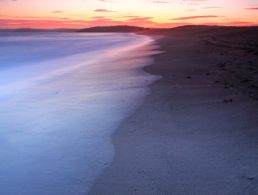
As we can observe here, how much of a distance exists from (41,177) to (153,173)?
1.23 meters

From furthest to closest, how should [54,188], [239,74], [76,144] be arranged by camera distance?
[239,74] → [76,144] → [54,188]

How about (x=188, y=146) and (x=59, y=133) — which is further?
(x=59, y=133)

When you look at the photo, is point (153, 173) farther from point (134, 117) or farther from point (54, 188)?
point (134, 117)

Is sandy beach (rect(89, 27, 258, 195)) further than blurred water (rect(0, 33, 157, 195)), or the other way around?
blurred water (rect(0, 33, 157, 195))

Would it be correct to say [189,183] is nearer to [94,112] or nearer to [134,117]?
[134,117]

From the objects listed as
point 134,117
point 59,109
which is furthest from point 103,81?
point 134,117

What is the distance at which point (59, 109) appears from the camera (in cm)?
640

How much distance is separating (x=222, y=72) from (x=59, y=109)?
557cm

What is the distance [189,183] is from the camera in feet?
11.2

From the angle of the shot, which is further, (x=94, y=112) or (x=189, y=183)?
(x=94, y=112)

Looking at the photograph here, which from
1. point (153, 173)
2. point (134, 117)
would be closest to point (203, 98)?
point (134, 117)

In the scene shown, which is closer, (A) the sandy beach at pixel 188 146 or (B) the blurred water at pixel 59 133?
(A) the sandy beach at pixel 188 146

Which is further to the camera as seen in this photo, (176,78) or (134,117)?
(176,78)

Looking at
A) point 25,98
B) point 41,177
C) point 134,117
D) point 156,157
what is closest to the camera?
point 41,177
